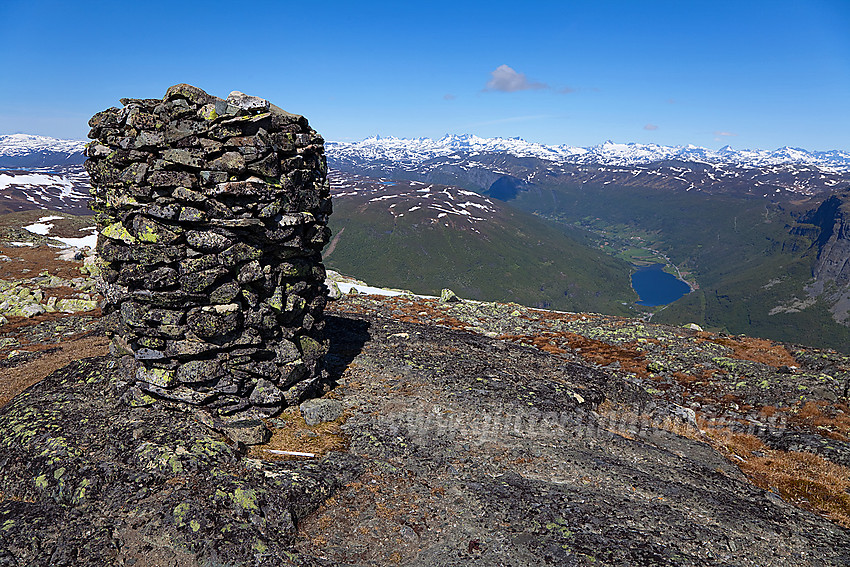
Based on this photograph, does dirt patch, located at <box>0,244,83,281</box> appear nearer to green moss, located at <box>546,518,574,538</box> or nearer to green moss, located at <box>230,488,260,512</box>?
green moss, located at <box>230,488,260,512</box>

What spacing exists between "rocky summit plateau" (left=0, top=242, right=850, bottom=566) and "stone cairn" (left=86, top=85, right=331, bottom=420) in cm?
177

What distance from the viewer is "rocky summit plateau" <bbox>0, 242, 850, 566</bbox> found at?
11.7 metres

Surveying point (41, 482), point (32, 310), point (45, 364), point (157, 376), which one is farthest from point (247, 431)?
point (32, 310)

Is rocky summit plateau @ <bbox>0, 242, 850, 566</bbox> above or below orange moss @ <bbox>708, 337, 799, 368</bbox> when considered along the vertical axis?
above

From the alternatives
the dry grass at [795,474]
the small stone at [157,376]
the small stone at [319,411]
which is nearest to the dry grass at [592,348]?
the dry grass at [795,474]

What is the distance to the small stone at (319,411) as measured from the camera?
18.5 metres

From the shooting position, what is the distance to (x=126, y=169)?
15883 mm

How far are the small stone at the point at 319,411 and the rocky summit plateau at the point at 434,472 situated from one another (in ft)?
0.26

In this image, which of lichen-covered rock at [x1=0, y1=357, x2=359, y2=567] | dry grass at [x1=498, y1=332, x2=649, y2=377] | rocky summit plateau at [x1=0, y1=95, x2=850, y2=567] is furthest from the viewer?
dry grass at [x1=498, y1=332, x2=649, y2=377]

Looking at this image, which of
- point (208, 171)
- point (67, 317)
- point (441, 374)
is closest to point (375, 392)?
point (441, 374)

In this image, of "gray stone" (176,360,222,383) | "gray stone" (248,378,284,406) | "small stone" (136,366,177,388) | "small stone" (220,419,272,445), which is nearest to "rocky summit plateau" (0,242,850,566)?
"small stone" (220,419,272,445)

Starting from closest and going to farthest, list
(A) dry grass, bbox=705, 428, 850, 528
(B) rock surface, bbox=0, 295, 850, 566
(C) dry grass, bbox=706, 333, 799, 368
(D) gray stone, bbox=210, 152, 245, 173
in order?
(B) rock surface, bbox=0, 295, 850, 566 < (D) gray stone, bbox=210, 152, 245, 173 < (A) dry grass, bbox=705, 428, 850, 528 < (C) dry grass, bbox=706, 333, 799, 368

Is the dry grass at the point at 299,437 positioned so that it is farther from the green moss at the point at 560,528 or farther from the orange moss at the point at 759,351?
the orange moss at the point at 759,351

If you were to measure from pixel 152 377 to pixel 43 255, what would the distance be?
6634 centimetres
